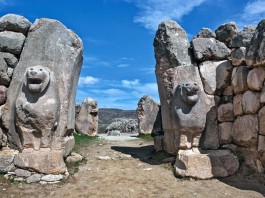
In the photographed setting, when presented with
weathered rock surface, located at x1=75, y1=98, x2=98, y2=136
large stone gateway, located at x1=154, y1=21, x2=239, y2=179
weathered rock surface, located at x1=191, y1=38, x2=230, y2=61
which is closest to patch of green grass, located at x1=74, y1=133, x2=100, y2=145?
large stone gateway, located at x1=154, y1=21, x2=239, y2=179

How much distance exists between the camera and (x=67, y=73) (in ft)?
20.4

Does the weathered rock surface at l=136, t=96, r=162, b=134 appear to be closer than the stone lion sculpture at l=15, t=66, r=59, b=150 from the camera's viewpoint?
No

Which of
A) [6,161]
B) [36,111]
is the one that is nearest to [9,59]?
[36,111]

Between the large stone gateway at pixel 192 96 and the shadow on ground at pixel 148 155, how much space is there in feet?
0.58

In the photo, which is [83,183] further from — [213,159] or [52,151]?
[213,159]

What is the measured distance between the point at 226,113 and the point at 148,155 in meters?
2.27

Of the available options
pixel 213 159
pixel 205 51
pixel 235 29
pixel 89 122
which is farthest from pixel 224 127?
pixel 89 122

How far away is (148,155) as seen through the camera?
7.88 meters

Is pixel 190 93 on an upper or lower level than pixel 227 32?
lower

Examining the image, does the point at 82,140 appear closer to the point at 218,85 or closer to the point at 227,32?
the point at 218,85

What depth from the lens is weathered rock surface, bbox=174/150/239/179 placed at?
19.2 feet

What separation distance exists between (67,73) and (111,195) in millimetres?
2446

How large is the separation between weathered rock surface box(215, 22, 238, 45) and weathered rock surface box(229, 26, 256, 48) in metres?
0.38

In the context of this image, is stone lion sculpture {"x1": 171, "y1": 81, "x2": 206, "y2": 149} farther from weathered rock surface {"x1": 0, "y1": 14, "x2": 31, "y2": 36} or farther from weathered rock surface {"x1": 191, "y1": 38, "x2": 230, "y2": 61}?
weathered rock surface {"x1": 0, "y1": 14, "x2": 31, "y2": 36}
